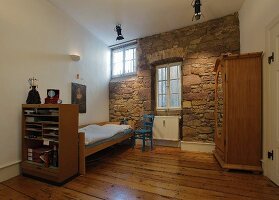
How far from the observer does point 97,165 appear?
2.87 m

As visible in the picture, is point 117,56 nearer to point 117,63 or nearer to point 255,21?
point 117,63

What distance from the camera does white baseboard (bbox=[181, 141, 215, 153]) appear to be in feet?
12.0

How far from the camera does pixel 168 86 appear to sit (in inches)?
176

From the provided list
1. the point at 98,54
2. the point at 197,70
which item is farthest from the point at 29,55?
the point at 197,70

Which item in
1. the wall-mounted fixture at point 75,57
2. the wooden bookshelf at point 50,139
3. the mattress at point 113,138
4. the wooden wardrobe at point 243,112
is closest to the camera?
the wooden bookshelf at point 50,139

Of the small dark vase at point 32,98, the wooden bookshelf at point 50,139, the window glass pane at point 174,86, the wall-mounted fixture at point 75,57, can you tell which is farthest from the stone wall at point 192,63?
the small dark vase at point 32,98

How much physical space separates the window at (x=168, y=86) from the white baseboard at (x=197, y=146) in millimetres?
982

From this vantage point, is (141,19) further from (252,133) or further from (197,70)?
(252,133)

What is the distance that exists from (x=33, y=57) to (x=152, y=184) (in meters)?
2.80

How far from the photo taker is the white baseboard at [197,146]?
3666 millimetres

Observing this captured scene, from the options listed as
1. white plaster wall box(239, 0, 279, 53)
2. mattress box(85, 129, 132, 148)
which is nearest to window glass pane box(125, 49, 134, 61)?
mattress box(85, 129, 132, 148)

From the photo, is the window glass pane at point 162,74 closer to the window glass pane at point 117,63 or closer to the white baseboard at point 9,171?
the window glass pane at point 117,63

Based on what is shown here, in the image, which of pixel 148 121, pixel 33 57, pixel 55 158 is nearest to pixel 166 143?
pixel 148 121

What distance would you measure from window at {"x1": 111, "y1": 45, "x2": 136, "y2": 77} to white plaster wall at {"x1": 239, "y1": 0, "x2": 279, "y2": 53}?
2.84 meters
